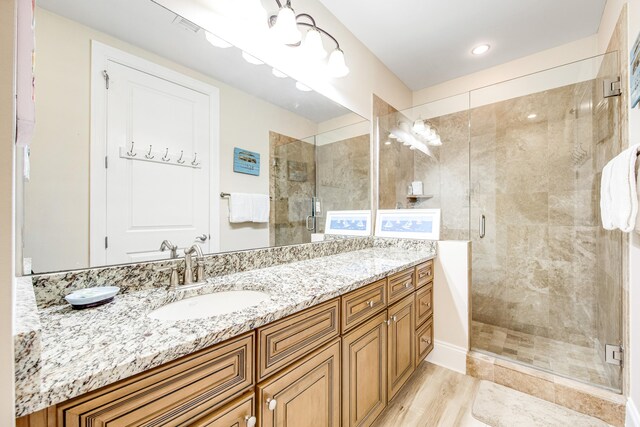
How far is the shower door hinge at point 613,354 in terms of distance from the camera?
1.51 m

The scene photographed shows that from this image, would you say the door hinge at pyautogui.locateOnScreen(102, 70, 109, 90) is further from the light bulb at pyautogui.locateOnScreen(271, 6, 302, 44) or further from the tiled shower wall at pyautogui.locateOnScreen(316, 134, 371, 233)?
the tiled shower wall at pyautogui.locateOnScreen(316, 134, 371, 233)

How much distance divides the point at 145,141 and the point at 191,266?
54 cm

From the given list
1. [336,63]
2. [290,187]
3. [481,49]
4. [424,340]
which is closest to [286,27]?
[336,63]

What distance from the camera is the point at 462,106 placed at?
272cm

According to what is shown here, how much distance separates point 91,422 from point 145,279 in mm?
607

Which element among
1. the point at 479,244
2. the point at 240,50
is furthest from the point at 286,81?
the point at 479,244

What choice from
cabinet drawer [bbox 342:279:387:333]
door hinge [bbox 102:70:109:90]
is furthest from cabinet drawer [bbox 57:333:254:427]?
door hinge [bbox 102:70:109:90]

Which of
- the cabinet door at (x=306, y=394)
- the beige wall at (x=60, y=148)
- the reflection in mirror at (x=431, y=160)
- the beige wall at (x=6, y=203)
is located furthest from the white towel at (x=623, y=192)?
the beige wall at (x=60, y=148)

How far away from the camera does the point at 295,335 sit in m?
0.89

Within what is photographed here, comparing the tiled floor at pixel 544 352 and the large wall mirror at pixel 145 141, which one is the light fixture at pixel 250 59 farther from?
the tiled floor at pixel 544 352

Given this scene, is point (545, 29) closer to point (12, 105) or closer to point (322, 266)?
point (322, 266)

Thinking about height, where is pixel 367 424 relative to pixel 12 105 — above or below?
below

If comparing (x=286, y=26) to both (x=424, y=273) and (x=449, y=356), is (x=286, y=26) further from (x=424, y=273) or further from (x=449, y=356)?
(x=449, y=356)

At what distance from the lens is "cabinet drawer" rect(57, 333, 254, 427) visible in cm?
50
